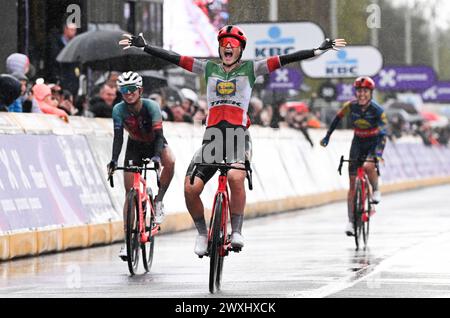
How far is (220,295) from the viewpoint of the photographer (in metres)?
13.5

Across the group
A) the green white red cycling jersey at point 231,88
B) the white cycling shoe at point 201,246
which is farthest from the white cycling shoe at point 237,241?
the green white red cycling jersey at point 231,88

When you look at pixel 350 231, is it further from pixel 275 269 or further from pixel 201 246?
pixel 201 246

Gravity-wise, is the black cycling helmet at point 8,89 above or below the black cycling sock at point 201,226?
above

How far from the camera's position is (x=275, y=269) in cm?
1641

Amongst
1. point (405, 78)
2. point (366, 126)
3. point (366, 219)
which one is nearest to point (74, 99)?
point (366, 126)

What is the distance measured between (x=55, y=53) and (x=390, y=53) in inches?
2632

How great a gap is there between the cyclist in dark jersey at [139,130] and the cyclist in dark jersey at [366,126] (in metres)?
4.43

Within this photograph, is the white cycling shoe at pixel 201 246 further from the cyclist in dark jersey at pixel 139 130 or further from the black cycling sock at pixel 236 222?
the cyclist in dark jersey at pixel 139 130

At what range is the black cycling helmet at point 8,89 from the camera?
65.3 feet

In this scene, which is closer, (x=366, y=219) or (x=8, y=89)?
(x=8, y=89)

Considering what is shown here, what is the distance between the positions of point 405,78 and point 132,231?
47252 millimetres

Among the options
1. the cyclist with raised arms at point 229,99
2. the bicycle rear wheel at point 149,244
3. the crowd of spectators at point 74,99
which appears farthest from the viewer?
the crowd of spectators at point 74,99

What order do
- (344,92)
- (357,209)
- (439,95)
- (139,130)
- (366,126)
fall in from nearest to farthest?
1. (139,130)
2. (357,209)
3. (366,126)
4. (344,92)
5. (439,95)
